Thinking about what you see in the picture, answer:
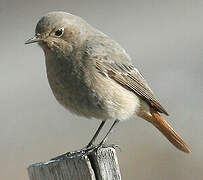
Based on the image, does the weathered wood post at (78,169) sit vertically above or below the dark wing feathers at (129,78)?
below

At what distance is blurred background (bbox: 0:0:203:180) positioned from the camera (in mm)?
9836

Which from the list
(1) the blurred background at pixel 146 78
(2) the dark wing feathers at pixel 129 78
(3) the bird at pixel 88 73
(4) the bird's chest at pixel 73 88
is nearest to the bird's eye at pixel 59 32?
(3) the bird at pixel 88 73

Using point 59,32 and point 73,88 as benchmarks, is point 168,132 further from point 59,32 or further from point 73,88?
point 59,32

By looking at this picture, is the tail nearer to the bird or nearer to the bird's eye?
the bird

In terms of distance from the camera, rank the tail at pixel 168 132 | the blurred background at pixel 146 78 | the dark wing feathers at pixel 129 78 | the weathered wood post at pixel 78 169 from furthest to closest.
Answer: the blurred background at pixel 146 78 < the tail at pixel 168 132 < the dark wing feathers at pixel 129 78 < the weathered wood post at pixel 78 169

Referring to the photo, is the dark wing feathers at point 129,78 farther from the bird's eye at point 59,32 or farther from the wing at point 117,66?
the bird's eye at point 59,32

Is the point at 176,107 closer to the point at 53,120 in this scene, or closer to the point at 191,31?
the point at 53,120

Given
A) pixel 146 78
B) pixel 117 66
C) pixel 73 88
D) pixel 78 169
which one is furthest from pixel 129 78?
pixel 146 78

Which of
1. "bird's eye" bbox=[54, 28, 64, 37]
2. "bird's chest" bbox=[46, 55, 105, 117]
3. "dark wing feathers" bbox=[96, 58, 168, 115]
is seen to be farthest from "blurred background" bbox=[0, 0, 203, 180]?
"bird's eye" bbox=[54, 28, 64, 37]

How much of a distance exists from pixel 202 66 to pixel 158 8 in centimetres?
479

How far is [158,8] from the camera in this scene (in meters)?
15.9

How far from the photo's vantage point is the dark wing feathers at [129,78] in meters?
7.35

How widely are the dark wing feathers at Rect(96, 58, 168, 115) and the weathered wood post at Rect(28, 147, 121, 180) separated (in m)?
1.97

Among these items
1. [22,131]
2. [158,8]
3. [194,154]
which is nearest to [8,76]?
[22,131]
